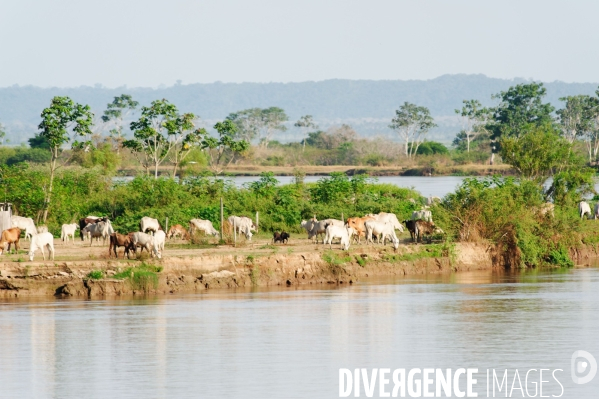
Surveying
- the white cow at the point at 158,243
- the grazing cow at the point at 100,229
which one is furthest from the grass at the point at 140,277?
the grazing cow at the point at 100,229

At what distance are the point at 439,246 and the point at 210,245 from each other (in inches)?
265

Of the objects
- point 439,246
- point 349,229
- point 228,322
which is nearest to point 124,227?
point 349,229

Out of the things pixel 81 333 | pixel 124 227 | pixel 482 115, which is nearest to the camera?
pixel 81 333

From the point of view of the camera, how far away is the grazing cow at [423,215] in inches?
1381

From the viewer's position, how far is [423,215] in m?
35.8

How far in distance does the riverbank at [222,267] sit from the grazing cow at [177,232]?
1.62m

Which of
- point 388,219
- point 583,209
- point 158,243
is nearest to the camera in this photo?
point 158,243

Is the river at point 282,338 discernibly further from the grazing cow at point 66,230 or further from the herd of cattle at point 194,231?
the grazing cow at point 66,230

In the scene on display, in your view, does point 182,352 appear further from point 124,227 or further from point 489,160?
point 489,160

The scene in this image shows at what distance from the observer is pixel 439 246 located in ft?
106

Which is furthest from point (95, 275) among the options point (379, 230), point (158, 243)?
point (379, 230)

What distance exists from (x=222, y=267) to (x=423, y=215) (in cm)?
1003

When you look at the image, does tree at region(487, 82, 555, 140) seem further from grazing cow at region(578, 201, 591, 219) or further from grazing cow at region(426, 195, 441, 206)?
grazing cow at region(578, 201, 591, 219)

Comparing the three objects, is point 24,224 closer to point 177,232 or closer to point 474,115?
point 177,232
